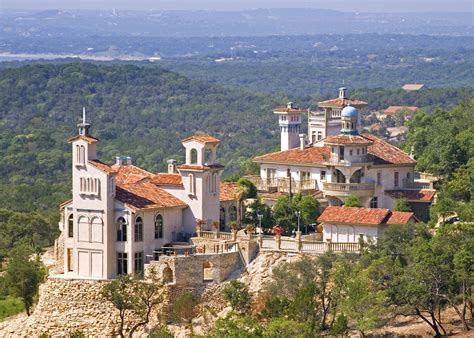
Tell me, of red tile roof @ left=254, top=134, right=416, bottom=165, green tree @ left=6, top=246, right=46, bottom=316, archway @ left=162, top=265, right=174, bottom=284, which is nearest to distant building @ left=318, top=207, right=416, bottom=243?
archway @ left=162, top=265, right=174, bottom=284

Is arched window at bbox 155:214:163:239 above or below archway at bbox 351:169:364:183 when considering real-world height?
below

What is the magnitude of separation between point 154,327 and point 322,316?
5411 mm

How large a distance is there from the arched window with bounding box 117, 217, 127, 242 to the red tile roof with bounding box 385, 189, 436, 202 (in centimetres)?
1125

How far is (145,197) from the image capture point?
54.9 metres

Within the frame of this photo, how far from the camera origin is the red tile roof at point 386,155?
61031mm

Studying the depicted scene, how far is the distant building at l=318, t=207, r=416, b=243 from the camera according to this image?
53.8m

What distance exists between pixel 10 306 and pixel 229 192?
9.41 m

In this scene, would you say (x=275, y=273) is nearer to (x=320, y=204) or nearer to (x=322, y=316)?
(x=322, y=316)

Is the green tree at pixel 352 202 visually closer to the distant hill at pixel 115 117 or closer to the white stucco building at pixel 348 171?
the white stucco building at pixel 348 171

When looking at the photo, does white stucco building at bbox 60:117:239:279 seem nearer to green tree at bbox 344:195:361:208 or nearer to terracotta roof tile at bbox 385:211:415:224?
green tree at bbox 344:195:361:208

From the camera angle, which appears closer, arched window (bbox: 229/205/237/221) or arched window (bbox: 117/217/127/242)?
arched window (bbox: 117/217/127/242)

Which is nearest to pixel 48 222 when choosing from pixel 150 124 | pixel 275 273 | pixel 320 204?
A: pixel 320 204

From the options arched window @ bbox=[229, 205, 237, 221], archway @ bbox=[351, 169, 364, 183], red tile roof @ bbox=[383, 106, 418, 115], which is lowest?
arched window @ bbox=[229, 205, 237, 221]

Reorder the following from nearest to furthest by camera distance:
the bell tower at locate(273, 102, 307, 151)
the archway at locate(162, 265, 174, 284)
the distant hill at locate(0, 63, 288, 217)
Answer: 1. the archway at locate(162, 265, 174, 284)
2. the bell tower at locate(273, 102, 307, 151)
3. the distant hill at locate(0, 63, 288, 217)
